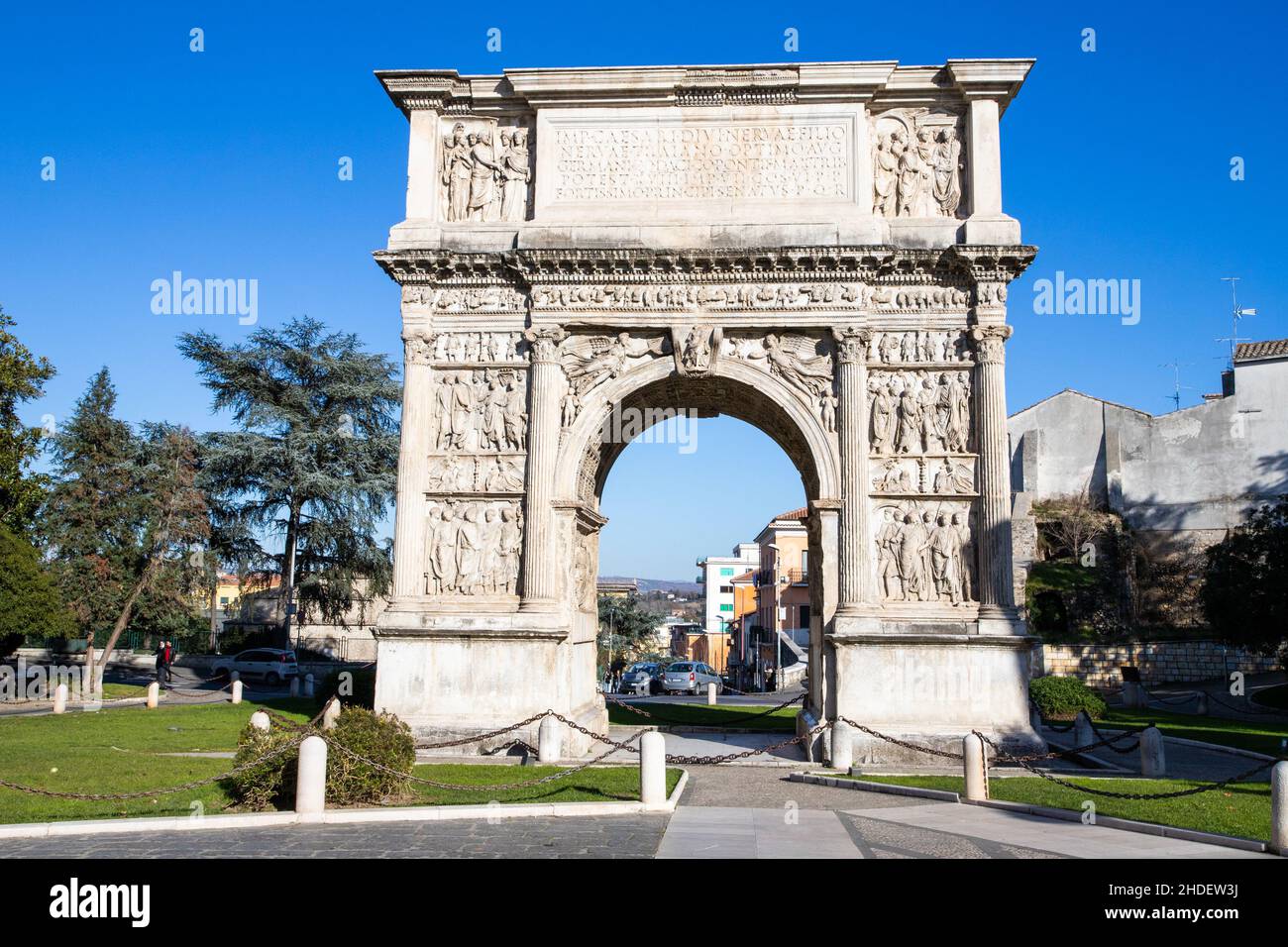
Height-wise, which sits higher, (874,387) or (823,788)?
(874,387)

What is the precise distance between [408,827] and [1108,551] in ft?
131

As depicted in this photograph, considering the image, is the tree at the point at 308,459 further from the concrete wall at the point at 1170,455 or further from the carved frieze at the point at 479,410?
the concrete wall at the point at 1170,455

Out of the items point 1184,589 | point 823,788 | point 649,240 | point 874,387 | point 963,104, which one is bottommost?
point 823,788

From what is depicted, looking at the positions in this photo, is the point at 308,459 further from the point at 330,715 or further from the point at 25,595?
the point at 330,715

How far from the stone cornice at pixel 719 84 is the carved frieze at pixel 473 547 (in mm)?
7573

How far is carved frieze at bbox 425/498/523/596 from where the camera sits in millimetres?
18672

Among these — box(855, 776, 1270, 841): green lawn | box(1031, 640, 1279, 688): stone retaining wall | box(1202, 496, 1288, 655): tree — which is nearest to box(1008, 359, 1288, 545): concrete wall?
box(1031, 640, 1279, 688): stone retaining wall

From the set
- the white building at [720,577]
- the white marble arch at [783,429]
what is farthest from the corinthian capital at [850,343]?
the white building at [720,577]

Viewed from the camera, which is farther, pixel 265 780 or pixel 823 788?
pixel 823 788

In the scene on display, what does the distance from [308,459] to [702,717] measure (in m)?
18.8

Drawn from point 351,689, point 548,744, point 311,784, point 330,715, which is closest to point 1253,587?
point 548,744

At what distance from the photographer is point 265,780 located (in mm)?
12281

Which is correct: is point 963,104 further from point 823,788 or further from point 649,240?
point 823,788
